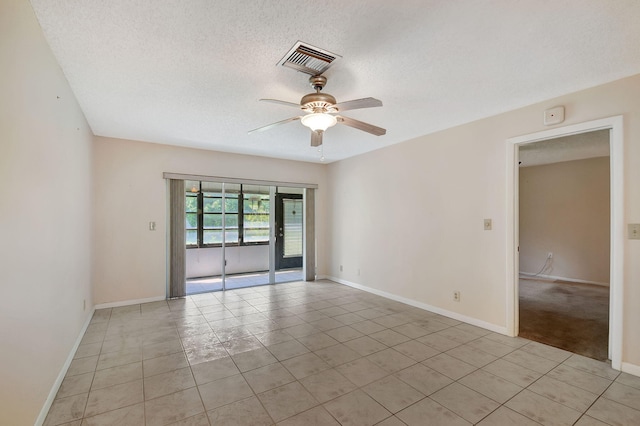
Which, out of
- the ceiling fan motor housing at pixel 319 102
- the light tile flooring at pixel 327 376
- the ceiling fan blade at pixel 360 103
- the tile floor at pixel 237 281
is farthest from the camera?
the tile floor at pixel 237 281

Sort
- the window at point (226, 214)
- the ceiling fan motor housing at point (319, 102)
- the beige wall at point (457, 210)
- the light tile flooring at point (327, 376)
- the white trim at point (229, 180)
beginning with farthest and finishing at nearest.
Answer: the window at point (226, 214) → the white trim at point (229, 180) → the beige wall at point (457, 210) → the ceiling fan motor housing at point (319, 102) → the light tile flooring at point (327, 376)


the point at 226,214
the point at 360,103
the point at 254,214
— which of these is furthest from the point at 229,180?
the point at 360,103

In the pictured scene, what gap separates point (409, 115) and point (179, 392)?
11.4ft

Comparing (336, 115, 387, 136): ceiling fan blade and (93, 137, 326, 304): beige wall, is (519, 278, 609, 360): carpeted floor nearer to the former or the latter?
(336, 115, 387, 136): ceiling fan blade

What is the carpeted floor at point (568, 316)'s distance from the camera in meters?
3.06

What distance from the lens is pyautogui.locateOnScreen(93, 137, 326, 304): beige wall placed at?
423 centimetres

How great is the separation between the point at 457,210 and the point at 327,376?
8.57 ft

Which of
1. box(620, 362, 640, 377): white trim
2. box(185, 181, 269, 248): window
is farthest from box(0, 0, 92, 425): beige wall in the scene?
box(620, 362, 640, 377): white trim

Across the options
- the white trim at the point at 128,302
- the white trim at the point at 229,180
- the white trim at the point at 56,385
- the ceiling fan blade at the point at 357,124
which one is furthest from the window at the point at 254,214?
the ceiling fan blade at the point at 357,124

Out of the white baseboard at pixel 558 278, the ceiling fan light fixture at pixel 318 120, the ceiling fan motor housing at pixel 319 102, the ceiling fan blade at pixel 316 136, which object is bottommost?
the white baseboard at pixel 558 278

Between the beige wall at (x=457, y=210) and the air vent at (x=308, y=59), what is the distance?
2.31m

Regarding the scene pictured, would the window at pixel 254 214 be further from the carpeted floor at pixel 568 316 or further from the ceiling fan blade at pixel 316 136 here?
the carpeted floor at pixel 568 316

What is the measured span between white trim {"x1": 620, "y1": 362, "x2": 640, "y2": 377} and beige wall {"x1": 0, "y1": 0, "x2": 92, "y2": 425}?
421cm

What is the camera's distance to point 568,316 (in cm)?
391
